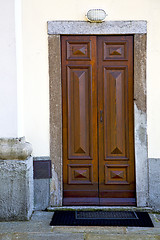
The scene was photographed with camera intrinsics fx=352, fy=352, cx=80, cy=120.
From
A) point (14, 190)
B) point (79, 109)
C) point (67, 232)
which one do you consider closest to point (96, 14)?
point (79, 109)

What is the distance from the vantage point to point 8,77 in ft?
14.9

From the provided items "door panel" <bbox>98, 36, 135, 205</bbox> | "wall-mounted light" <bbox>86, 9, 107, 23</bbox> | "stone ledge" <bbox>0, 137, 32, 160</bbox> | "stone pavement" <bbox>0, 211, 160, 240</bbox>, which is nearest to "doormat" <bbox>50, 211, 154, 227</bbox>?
"stone pavement" <bbox>0, 211, 160, 240</bbox>

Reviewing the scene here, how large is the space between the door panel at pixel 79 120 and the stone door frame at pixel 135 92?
0.10m

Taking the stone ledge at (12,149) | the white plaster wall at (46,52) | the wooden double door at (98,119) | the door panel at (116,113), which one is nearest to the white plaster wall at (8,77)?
the stone ledge at (12,149)

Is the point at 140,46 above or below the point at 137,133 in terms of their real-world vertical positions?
above

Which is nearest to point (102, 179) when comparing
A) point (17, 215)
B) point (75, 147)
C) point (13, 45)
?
point (75, 147)

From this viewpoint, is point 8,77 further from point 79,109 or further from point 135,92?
point 135,92

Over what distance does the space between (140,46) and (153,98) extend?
743 millimetres

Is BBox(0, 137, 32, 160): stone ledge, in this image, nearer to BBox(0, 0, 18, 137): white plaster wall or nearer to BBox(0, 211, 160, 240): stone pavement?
BBox(0, 0, 18, 137): white plaster wall

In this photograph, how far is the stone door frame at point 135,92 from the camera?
4.87 metres

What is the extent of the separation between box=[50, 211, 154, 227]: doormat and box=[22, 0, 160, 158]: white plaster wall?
2.81ft

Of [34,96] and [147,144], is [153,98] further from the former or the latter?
[34,96]

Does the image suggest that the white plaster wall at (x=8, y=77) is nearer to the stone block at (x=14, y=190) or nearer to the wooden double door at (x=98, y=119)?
the stone block at (x=14, y=190)

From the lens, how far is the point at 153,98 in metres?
4.91
